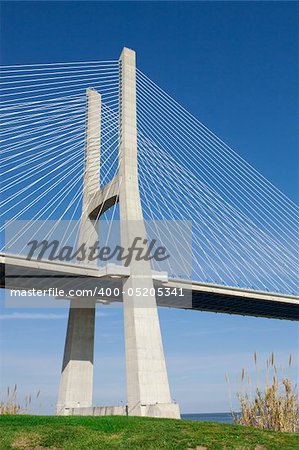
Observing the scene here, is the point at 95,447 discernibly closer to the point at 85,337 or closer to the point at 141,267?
the point at 141,267

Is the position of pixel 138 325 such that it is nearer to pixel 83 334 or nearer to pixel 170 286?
pixel 170 286

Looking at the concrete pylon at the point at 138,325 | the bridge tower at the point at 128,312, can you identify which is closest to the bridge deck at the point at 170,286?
the concrete pylon at the point at 138,325

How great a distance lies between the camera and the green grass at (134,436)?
15.1m

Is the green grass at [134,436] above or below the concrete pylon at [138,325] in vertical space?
below

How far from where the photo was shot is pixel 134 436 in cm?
1608

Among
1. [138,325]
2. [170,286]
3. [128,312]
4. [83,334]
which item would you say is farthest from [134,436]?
[83,334]

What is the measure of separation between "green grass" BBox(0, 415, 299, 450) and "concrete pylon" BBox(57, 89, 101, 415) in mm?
13792

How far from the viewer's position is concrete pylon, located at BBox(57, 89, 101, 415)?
32.2 m

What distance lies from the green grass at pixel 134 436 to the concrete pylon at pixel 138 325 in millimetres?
7877

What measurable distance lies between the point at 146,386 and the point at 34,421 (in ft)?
29.0

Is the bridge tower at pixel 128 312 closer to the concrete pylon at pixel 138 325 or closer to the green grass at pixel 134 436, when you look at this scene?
the concrete pylon at pixel 138 325

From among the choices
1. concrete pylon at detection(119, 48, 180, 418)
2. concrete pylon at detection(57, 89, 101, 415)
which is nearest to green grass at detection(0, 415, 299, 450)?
concrete pylon at detection(119, 48, 180, 418)

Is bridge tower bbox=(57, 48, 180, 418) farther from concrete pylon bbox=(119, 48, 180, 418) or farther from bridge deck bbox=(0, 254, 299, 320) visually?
bridge deck bbox=(0, 254, 299, 320)

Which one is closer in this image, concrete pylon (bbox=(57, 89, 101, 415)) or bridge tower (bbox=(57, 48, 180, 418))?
bridge tower (bbox=(57, 48, 180, 418))
